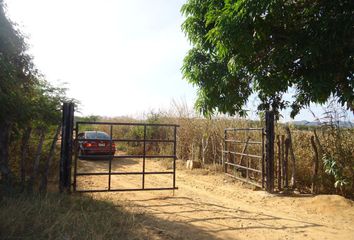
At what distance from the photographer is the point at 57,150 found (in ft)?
36.7

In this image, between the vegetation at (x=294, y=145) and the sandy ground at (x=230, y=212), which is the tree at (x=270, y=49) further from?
the vegetation at (x=294, y=145)

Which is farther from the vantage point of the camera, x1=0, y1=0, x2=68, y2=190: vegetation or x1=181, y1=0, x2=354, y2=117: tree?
x1=0, y1=0, x2=68, y2=190: vegetation

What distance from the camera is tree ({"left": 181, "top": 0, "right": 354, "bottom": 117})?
4543mm

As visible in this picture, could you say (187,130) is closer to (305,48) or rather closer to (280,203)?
(280,203)

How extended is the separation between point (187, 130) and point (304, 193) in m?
8.26

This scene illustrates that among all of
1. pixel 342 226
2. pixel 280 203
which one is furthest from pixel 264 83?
pixel 280 203

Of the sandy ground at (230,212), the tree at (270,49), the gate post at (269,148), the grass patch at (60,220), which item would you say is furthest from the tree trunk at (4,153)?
the gate post at (269,148)

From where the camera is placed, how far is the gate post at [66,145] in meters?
8.18

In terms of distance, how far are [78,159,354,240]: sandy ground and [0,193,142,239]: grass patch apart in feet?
1.67

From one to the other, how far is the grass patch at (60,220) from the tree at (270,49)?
273 cm

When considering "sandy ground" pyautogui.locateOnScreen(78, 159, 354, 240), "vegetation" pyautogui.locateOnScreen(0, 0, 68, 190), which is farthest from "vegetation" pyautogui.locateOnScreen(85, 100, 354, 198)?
"vegetation" pyautogui.locateOnScreen(0, 0, 68, 190)

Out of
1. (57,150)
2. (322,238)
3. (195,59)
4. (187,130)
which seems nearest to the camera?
(322,238)

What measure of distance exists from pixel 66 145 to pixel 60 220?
277 cm

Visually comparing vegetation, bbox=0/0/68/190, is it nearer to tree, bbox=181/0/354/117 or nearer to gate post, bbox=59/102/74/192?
gate post, bbox=59/102/74/192
